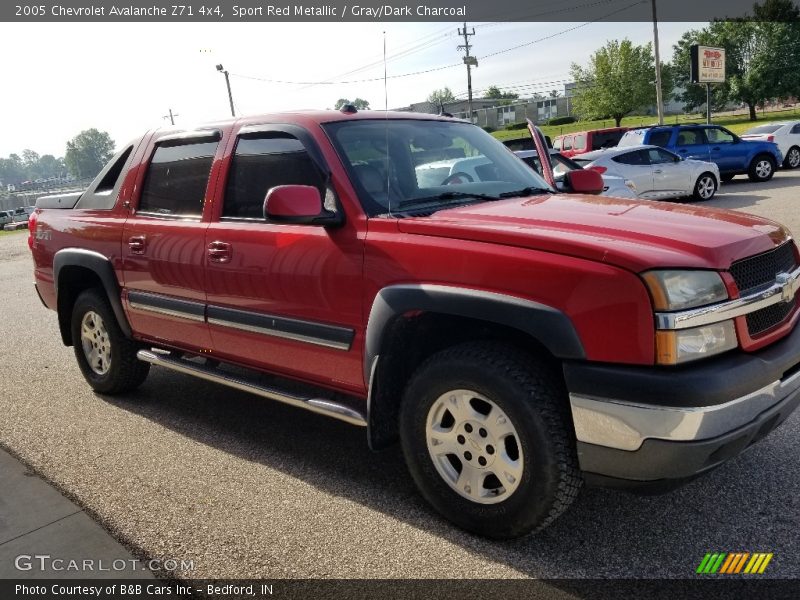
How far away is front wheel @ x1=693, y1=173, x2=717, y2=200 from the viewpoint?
1559 centimetres

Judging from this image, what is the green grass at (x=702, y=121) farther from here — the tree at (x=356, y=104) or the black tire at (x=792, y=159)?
the tree at (x=356, y=104)

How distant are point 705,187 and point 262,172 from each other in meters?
14.3

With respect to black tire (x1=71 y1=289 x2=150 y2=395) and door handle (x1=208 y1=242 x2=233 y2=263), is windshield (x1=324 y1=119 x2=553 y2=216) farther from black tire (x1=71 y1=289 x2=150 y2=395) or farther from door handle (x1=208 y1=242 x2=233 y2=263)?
black tire (x1=71 y1=289 x2=150 y2=395)

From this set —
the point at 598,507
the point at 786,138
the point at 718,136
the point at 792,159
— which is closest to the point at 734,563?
the point at 598,507

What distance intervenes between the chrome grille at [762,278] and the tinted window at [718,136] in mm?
18084

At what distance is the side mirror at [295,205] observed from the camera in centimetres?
308

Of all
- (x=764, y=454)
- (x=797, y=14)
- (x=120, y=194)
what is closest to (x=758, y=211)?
(x=764, y=454)

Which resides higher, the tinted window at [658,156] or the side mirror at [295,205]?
the tinted window at [658,156]

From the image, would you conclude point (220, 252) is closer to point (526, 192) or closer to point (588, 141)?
point (526, 192)

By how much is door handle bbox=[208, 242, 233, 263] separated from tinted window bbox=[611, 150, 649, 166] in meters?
12.7

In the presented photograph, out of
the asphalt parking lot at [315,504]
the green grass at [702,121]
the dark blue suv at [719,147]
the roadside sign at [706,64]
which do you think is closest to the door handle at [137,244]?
the asphalt parking lot at [315,504]

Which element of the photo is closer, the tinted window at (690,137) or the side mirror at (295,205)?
the side mirror at (295,205)

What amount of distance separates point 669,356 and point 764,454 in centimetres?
165

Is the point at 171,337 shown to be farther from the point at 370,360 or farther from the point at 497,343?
the point at 497,343
